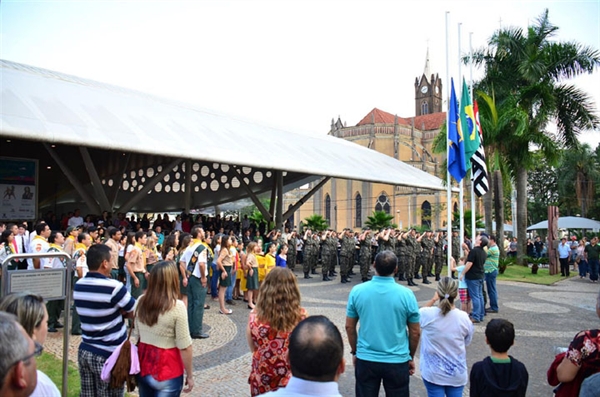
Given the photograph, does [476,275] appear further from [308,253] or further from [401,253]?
[308,253]

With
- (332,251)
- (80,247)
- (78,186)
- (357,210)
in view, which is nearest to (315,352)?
(80,247)

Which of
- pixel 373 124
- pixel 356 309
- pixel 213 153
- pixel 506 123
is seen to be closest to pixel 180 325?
pixel 356 309

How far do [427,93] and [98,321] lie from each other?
3533 inches

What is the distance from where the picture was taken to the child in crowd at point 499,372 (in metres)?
3.03

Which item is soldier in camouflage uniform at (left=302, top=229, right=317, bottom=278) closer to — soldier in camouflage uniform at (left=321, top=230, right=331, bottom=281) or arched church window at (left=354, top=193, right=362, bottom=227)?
soldier in camouflage uniform at (left=321, top=230, right=331, bottom=281)

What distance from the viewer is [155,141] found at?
44.3 feet

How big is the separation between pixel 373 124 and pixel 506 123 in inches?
1766

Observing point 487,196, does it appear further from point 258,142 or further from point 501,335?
point 501,335

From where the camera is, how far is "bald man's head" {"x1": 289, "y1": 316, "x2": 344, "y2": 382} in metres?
1.80

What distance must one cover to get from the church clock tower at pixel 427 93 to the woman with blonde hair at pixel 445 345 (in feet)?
286

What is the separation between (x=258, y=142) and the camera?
1894 cm

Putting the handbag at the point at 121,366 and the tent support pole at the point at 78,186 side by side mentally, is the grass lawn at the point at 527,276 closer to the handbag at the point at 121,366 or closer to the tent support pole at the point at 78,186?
the handbag at the point at 121,366

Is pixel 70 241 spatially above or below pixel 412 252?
above

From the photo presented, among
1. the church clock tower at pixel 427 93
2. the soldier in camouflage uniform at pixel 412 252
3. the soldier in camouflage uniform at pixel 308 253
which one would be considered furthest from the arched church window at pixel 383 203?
the soldier in camouflage uniform at pixel 308 253
